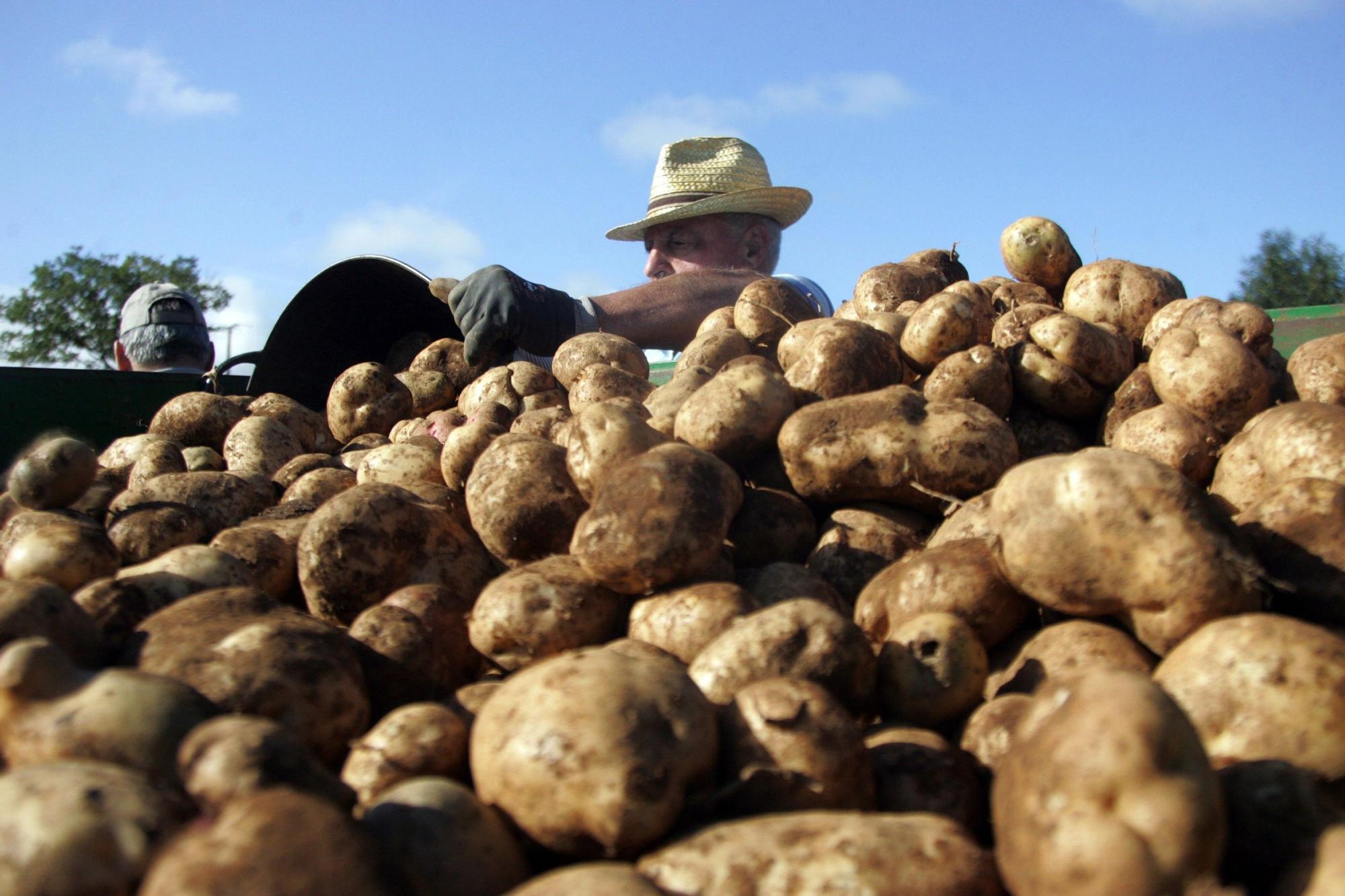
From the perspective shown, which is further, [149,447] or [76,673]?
[149,447]

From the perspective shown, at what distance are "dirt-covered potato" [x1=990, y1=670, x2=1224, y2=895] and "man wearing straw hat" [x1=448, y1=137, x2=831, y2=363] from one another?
12.4ft

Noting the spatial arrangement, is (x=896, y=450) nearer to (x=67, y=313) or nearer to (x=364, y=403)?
(x=364, y=403)

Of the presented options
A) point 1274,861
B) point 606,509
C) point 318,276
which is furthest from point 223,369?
point 1274,861

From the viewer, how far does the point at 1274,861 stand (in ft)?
5.27

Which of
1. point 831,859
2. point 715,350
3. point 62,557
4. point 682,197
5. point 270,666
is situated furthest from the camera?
point 682,197

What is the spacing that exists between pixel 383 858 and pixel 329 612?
1502 mm

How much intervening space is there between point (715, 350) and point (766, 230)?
3977 millimetres

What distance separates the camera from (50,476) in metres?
3.37

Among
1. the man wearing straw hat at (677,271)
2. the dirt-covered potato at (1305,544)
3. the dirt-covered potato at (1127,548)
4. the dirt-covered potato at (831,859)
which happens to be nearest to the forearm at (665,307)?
the man wearing straw hat at (677,271)

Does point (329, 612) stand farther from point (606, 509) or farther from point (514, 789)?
point (514, 789)

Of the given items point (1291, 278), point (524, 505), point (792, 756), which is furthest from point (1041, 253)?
point (1291, 278)

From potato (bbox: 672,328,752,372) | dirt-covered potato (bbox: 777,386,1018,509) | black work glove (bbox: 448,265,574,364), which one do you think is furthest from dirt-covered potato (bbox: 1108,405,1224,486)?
black work glove (bbox: 448,265,574,364)

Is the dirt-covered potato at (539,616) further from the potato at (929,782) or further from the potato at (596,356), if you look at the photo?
the potato at (596,356)

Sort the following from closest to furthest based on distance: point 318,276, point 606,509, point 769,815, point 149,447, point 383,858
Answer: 1. point 383,858
2. point 769,815
3. point 606,509
4. point 149,447
5. point 318,276
